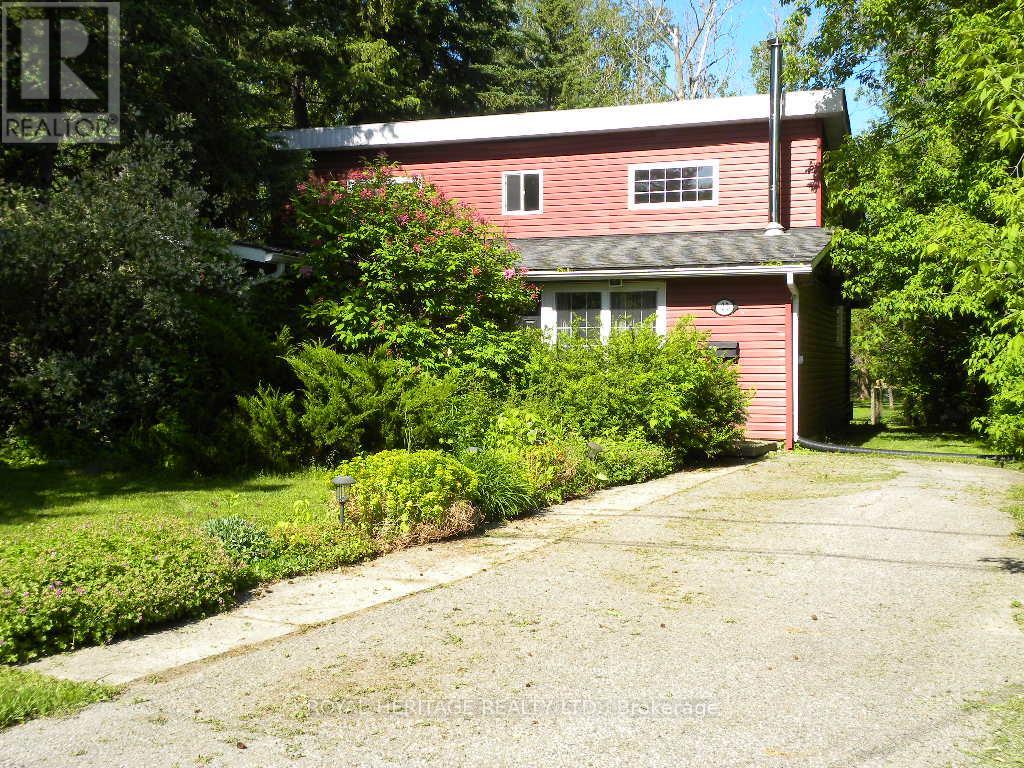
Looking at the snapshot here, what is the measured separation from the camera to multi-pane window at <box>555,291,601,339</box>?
52.1ft

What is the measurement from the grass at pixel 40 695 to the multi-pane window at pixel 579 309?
1212 cm

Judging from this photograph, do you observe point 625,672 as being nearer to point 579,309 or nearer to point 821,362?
point 579,309

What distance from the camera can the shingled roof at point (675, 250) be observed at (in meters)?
14.8

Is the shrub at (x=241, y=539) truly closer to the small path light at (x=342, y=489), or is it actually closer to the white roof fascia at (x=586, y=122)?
the small path light at (x=342, y=489)

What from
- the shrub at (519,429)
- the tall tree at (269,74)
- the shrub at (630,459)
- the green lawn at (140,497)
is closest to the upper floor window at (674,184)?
the tall tree at (269,74)

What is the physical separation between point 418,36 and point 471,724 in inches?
1128

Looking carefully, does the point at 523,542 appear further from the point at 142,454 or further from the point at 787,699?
the point at 142,454

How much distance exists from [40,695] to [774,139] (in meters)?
15.5

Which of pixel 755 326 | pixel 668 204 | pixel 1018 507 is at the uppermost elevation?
pixel 668 204

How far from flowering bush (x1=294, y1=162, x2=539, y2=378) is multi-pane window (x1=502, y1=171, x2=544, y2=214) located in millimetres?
5208

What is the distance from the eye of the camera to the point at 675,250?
1599 centimetres

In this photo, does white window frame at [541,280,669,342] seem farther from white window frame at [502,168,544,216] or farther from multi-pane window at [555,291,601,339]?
white window frame at [502,168,544,216]

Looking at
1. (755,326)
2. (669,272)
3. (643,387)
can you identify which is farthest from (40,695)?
(755,326)

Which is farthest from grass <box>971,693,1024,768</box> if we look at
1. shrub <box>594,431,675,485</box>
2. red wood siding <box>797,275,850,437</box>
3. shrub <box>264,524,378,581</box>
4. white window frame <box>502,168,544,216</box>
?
white window frame <box>502,168,544,216</box>
